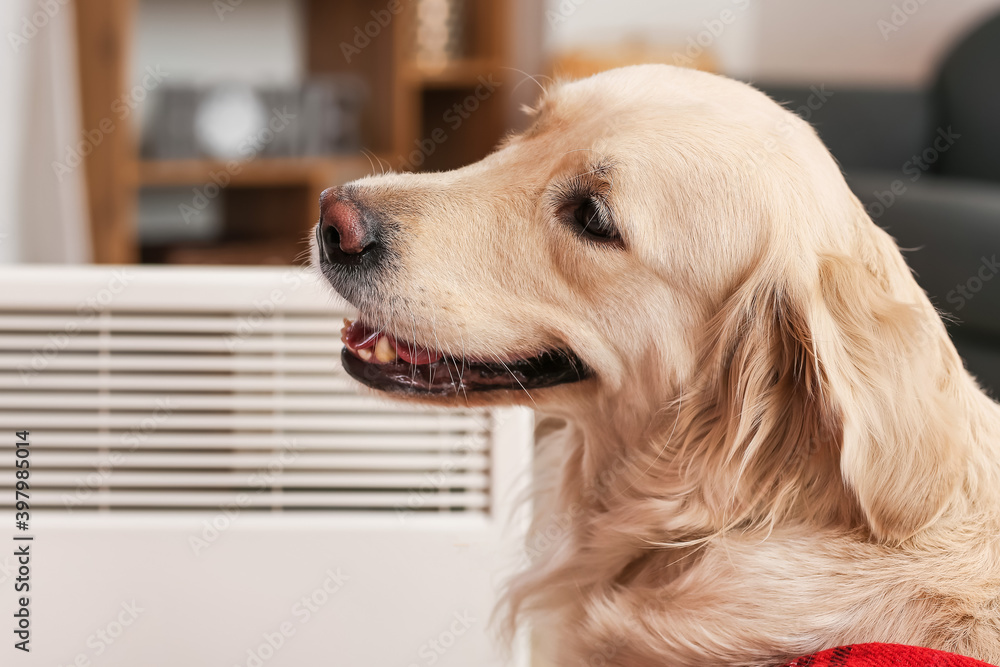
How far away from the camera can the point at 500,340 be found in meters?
0.90

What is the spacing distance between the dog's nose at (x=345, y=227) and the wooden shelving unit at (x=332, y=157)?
5.92ft

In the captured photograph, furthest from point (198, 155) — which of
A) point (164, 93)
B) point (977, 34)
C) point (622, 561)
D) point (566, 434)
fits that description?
point (977, 34)

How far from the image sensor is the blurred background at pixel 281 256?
3.66 ft

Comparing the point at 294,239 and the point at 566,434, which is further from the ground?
the point at 566,434

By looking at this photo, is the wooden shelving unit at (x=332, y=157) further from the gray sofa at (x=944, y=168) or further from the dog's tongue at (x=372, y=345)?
the dog's tongue at (x=372, y=345)

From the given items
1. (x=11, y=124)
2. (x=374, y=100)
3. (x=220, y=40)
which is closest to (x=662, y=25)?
(x=374, y=100)

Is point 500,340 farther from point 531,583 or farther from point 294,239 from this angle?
point 294,239

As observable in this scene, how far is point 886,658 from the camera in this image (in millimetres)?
658

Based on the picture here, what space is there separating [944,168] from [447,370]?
8.59 ft

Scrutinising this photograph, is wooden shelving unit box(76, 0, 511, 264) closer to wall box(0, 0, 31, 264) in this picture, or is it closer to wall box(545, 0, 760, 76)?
wall box(545, 0, 760, 76)

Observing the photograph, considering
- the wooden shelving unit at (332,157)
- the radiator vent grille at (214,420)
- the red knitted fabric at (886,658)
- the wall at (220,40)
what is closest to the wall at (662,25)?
the wooden shelving unit at (332,157)

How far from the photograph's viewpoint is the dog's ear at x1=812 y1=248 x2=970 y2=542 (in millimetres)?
749

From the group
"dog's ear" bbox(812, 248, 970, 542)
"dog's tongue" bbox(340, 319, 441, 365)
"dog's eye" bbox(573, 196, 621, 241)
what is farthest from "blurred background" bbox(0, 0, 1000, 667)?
"dog's eye" bbox(573, 196, 621, 241)

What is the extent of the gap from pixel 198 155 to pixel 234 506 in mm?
2191
